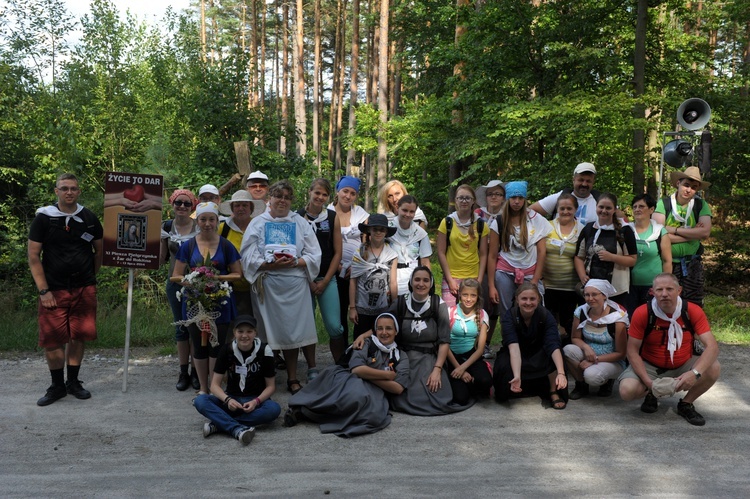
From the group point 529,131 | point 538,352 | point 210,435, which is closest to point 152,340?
point 210,435

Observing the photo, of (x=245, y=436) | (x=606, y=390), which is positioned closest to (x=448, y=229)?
(x=606, y=390)

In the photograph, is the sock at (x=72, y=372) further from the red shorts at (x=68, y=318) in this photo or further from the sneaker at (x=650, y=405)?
the sneaker at (x=650, y=405)

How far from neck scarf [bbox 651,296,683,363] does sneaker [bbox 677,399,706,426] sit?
1.46 ft

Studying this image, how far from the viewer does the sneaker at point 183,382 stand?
6352 millimetres

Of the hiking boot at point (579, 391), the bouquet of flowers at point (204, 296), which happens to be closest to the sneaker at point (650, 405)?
the hiking boot at point (579, 391)

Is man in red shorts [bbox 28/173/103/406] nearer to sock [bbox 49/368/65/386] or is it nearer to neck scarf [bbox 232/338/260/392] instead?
sock [bbox 49/368/65/386]

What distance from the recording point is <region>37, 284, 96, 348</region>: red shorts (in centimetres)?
586

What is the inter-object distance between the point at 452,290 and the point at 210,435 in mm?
2694

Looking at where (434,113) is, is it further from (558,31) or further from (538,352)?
(538,352)

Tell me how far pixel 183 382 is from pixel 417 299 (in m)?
2.49

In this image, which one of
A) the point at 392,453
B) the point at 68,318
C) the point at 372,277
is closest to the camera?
the point at 392,453

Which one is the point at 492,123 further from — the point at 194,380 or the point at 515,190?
the point at 194,380

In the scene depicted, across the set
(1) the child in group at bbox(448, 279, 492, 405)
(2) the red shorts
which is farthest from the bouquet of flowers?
(1) the child in group at bbox(448, 279, 492, 405)

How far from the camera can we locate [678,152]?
9.84 metres
